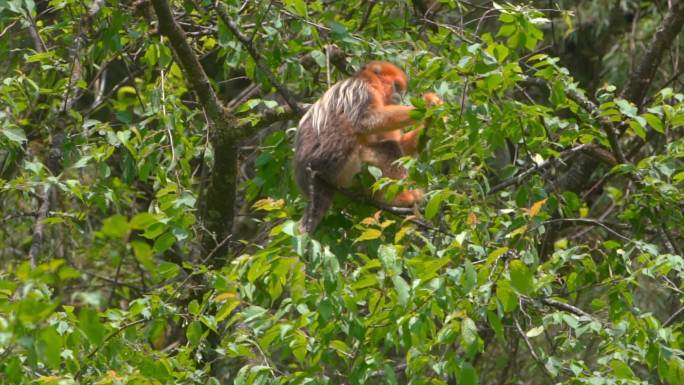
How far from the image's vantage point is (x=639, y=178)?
17.1ft

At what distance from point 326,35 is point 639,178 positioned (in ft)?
6.05

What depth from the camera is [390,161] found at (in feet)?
19.4

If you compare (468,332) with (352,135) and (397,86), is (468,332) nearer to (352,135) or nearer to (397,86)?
(352,135)

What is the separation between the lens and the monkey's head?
592 cm


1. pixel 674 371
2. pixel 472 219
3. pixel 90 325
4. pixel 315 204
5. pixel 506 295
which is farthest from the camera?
pixel 315 204

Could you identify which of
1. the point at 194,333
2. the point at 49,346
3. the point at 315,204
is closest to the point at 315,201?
the point at 315,204

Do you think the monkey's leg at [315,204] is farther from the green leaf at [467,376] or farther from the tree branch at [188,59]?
the green leaf at [467,376]

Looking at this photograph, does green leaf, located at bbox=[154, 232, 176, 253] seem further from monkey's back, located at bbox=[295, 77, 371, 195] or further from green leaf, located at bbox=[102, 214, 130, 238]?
green leaf, located at bbox=[102, 214, 130, 238]

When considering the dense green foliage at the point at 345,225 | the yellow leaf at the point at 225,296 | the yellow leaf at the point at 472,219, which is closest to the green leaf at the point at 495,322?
the dense green foliage at the point at 345,225

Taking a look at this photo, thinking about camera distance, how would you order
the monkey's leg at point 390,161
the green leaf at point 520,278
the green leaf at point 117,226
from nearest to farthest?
the green leaf at point 117,226 < the green leaf at point 520,278 < the monkey's leg at point 390,161

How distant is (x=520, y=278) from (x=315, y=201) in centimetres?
184

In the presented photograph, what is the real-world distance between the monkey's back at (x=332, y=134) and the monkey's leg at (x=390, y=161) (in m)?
0.14

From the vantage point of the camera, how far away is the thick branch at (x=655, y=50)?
6453 millimetres

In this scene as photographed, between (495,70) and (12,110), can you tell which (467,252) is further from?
(12,110)
